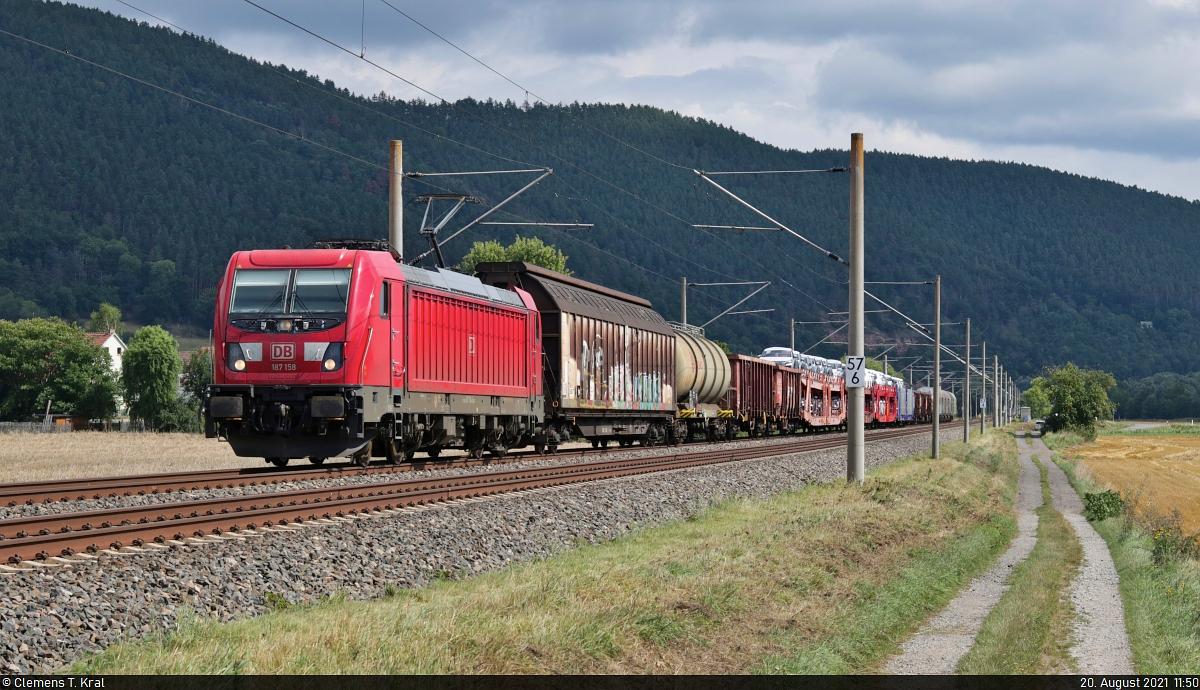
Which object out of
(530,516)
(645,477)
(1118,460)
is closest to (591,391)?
(645,477)

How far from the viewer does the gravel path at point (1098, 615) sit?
11.5 meters

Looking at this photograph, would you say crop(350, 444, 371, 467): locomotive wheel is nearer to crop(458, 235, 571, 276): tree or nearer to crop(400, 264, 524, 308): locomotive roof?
crop(400, 264, 524, 308): locomotive roof

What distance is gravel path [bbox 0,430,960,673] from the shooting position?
880 centimetres

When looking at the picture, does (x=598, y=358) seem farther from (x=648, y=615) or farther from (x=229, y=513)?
(x=648, y=615)

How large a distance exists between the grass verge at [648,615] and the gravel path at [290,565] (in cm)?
41

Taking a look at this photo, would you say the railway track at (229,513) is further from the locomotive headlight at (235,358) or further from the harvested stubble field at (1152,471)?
the harvested stubble field at (1152,471)

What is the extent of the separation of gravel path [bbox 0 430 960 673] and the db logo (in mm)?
5493

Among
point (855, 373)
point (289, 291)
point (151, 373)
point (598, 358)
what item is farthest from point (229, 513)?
point (151, 373)

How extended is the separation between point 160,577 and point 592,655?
4.28 m

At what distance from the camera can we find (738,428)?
183ft

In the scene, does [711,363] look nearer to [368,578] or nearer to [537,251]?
[368,578]

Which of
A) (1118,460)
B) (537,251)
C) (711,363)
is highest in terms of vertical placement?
(537,251)

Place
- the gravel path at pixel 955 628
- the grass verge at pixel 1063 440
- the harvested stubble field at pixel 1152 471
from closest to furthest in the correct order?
the gravel path at pixel 955 628 < the harvested stubble field at pixel 1152 471 < the grass verge at pixel 1063 440

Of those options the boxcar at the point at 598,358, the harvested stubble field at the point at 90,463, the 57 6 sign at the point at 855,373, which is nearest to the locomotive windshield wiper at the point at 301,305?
the harvested stubble field at the point at 90,463
